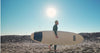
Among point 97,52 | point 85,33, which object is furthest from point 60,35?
point 85,33

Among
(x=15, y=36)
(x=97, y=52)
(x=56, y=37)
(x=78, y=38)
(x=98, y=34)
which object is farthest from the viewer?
(x=98, y=34)

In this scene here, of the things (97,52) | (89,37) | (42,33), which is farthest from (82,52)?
(89,37)

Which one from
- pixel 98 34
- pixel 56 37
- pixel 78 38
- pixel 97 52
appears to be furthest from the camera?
pixel 98 34

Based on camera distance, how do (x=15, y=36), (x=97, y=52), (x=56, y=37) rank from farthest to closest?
(x=15, y=36) < (x=56, y=37) < (x=97, y=52)

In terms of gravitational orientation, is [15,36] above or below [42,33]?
below

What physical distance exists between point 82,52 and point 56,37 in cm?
318

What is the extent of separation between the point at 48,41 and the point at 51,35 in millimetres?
793

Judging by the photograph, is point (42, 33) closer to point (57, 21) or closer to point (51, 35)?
point (51, 35)

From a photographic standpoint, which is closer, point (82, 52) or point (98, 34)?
point (82, 52)

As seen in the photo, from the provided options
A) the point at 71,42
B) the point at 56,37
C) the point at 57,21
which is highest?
the point at 57,21

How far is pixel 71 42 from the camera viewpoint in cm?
1106

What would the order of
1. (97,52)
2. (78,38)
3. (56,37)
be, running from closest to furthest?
(97,52), (56,37), (78,38)

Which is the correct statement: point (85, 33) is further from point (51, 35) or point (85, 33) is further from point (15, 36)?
point (51, 35)

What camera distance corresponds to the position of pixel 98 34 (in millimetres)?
35312
